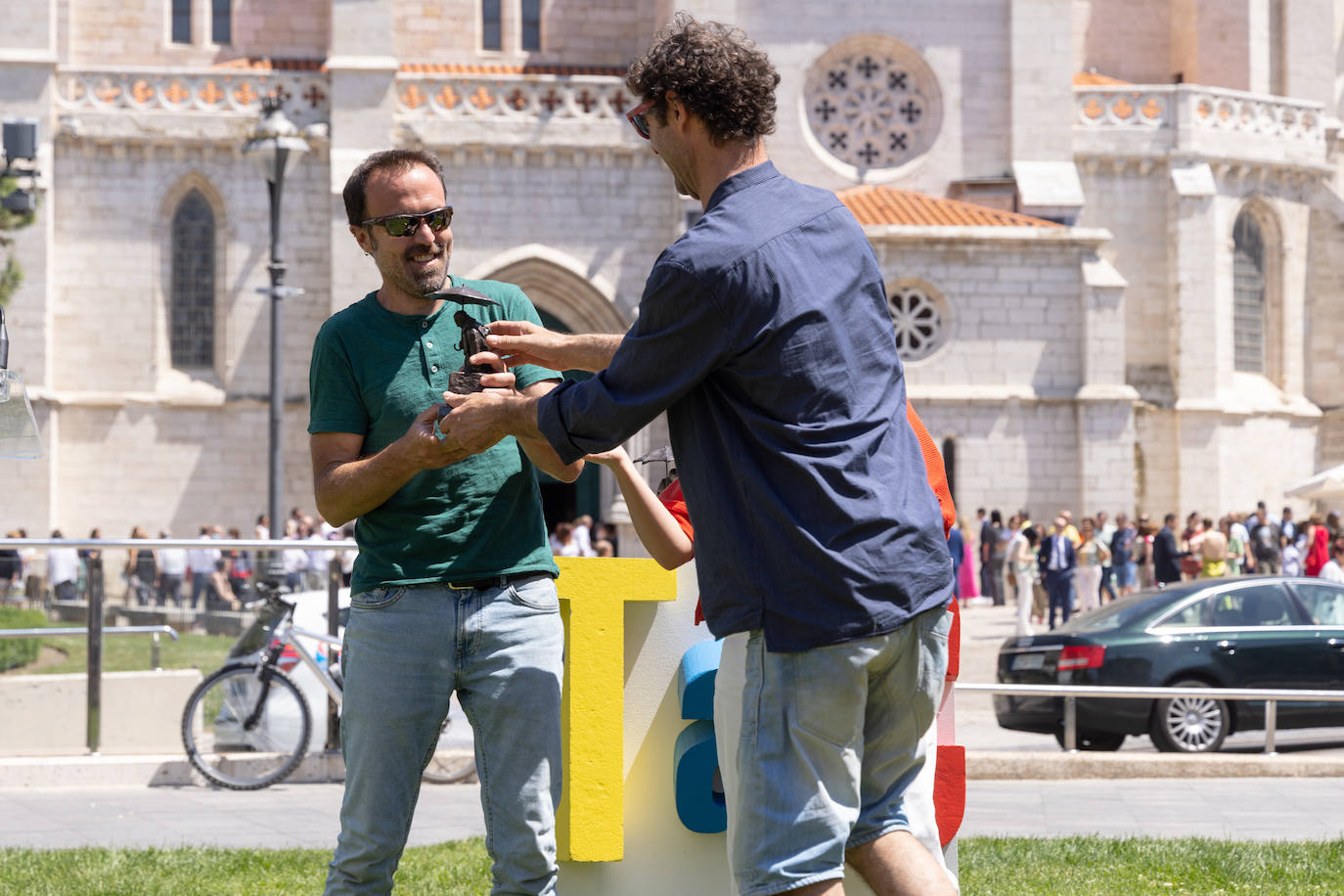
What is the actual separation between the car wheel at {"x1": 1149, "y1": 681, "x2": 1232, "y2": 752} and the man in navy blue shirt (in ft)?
25.6

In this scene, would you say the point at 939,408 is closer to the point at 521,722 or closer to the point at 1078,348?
the point at 1078,348

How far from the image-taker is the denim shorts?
299 centimetres

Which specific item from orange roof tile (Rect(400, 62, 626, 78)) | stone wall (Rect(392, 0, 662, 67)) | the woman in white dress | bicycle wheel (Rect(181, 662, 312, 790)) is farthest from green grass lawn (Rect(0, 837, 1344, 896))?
stone wall (Rect(392, 0, 662, 67))

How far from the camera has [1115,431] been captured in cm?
2791

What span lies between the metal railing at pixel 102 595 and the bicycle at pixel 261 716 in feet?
0.94

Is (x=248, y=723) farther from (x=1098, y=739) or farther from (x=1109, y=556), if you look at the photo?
(x=1109, y=556)

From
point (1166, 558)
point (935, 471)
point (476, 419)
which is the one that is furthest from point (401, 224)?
point (1166, 558)

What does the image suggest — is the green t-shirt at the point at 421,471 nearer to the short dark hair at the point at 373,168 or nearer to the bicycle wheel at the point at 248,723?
the short dark hair at the point at 373,168

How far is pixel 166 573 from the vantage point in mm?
10016

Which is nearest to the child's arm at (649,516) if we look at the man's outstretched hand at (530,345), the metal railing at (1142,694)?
the man's outstretched hand at (530,345)

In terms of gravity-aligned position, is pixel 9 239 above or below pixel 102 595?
above

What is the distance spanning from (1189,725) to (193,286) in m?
23.4

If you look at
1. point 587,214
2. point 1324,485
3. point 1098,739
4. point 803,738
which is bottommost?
point 1098,739

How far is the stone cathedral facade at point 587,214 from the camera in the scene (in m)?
27.9
